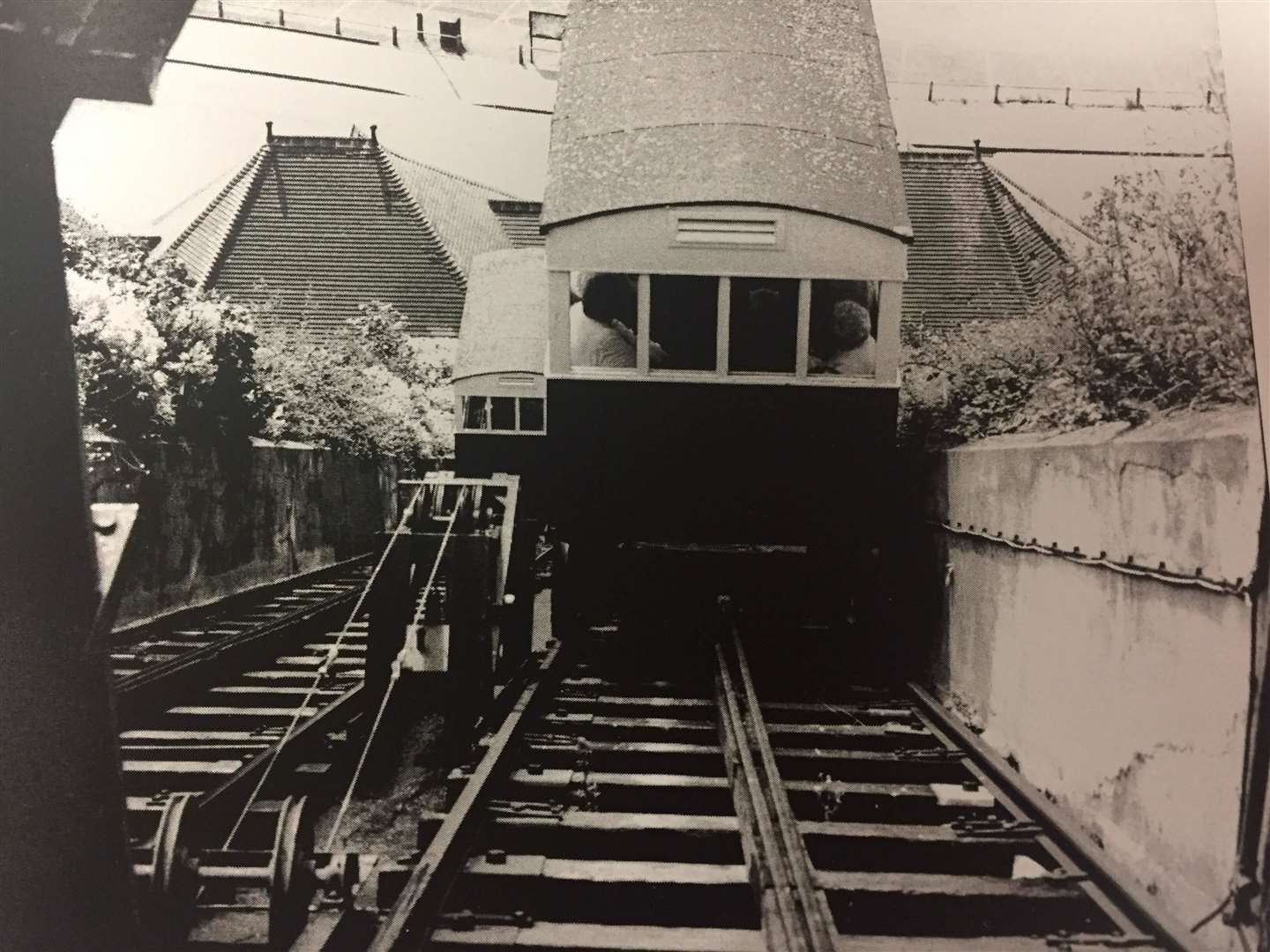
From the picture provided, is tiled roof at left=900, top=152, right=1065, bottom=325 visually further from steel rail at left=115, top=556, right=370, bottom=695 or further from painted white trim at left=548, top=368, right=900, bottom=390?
steel rail at left=115, top=556, right=370, bottom=695

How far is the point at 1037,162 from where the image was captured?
107 inches

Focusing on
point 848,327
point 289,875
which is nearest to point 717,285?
point 848,327

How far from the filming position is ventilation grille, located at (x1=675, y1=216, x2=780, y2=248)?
130 inches

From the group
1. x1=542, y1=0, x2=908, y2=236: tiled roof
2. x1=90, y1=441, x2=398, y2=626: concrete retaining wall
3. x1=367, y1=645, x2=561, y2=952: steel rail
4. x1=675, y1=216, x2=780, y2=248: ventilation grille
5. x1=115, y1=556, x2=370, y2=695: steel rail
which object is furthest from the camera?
x1=675, y1=216, x2=780, y2=248: ventilation grille

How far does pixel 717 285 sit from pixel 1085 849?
8.49ft

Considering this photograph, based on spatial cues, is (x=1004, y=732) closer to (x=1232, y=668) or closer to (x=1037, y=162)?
(x=1232, y=668)

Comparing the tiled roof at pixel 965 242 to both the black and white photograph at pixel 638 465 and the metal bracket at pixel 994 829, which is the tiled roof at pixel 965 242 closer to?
the black and white photograph at pixel 638 465

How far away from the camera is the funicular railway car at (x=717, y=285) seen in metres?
3.04

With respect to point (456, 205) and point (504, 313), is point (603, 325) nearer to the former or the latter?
point (504, 313)

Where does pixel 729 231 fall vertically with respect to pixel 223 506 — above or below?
above

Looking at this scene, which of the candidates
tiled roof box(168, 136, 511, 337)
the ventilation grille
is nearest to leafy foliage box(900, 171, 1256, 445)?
the ventilation grille

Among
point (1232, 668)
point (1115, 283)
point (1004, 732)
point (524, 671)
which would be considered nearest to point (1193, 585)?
point (1232, 668)

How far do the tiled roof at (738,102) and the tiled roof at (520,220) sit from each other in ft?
0.70

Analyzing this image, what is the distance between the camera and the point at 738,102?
118 inches
